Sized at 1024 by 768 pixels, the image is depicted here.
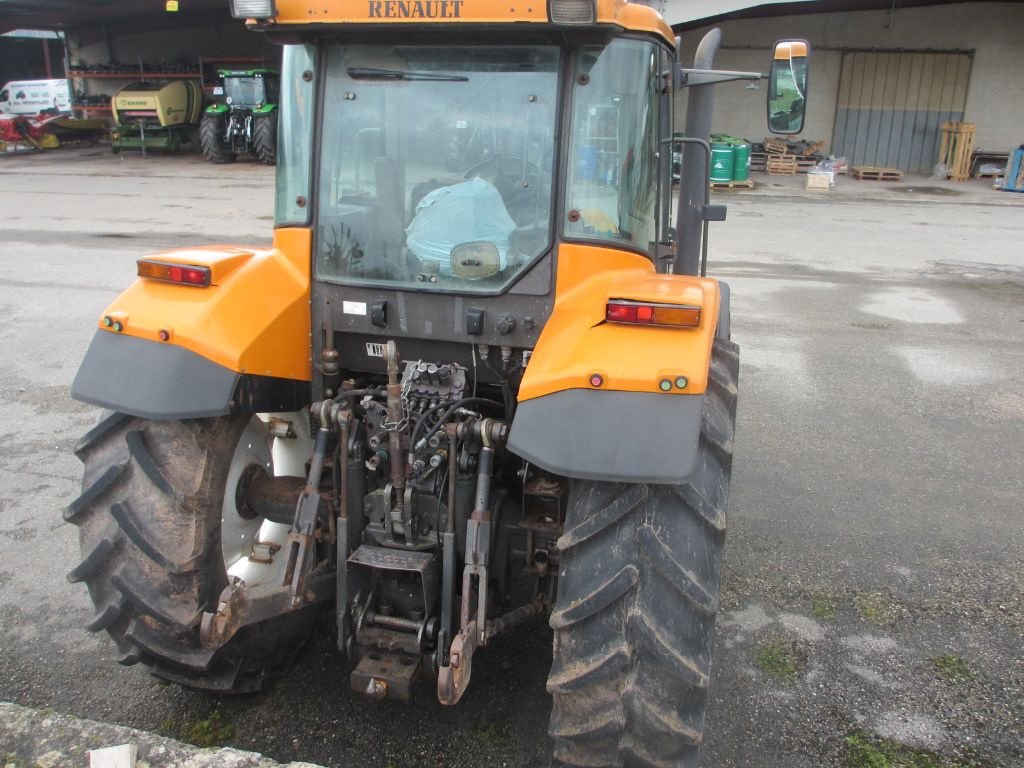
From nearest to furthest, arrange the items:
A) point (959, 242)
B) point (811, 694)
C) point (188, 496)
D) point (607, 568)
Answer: point (607, 568)
point (188, 496)
point (811, 694)
point (959, 242)

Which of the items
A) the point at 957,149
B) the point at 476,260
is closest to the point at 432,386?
the point at 476,260

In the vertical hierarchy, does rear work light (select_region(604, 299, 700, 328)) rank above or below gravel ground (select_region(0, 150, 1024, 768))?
above

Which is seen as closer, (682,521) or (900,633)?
(682,521)

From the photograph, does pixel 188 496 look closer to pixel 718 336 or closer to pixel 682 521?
pixel 682 521

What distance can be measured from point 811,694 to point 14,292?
28.4 ft

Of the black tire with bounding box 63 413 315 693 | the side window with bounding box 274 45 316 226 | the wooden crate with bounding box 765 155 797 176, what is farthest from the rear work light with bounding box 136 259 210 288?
the wooden crate with bounding box 765 155 797 176

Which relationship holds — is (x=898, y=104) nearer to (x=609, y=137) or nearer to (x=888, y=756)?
(x=609, y=137)

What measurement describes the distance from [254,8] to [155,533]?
160 centimetres

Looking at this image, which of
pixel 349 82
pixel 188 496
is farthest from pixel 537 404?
pixel 349 82

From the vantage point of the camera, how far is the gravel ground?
2.90 meters

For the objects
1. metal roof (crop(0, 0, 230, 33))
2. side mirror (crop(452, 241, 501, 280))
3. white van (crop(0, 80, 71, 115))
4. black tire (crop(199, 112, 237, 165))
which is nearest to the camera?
side mirror (crop(452, 241, 501, 280))

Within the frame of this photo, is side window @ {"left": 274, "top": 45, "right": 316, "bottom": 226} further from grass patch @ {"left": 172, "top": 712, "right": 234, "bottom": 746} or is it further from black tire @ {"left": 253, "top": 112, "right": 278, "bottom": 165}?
black tire @ {"left": 253, "top": 112, "right": 278, "bottom": 165}

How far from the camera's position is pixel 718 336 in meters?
3.61

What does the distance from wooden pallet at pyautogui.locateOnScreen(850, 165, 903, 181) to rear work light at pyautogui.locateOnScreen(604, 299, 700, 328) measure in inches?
766
